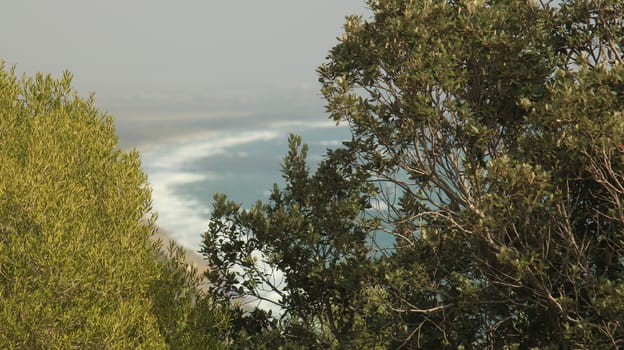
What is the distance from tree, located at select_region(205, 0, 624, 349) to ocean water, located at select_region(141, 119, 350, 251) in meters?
68.0

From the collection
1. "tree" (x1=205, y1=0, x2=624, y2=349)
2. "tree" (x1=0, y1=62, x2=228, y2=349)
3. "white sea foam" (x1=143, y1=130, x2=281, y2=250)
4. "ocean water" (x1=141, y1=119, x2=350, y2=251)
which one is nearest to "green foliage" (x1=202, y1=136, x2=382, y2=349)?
"tree" (x1=205, y1=0, x2=624, y2=349)

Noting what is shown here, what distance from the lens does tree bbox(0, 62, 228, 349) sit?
14.3 m

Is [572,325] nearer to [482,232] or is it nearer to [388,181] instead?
[482,232]

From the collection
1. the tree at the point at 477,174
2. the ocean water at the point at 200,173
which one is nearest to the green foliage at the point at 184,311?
the tree at the point at 477,174

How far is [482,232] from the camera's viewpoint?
13.1 metres

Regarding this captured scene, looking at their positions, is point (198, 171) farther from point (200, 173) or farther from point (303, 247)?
point (303, 247)

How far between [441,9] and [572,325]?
578 centimetres

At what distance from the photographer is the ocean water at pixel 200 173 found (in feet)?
348

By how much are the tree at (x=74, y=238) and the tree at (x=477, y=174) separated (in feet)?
12.4

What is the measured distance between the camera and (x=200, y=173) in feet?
463

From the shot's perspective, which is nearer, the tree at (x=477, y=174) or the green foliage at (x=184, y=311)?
the tree at (x=477, y=174)

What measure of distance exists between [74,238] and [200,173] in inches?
5008

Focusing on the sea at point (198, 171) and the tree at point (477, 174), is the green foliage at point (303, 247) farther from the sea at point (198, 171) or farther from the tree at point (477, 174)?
the sea at point (198, 171)

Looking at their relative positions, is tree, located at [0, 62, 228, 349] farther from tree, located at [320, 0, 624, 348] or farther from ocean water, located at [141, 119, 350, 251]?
ocean water, located at [141, 119, 350, 251]
